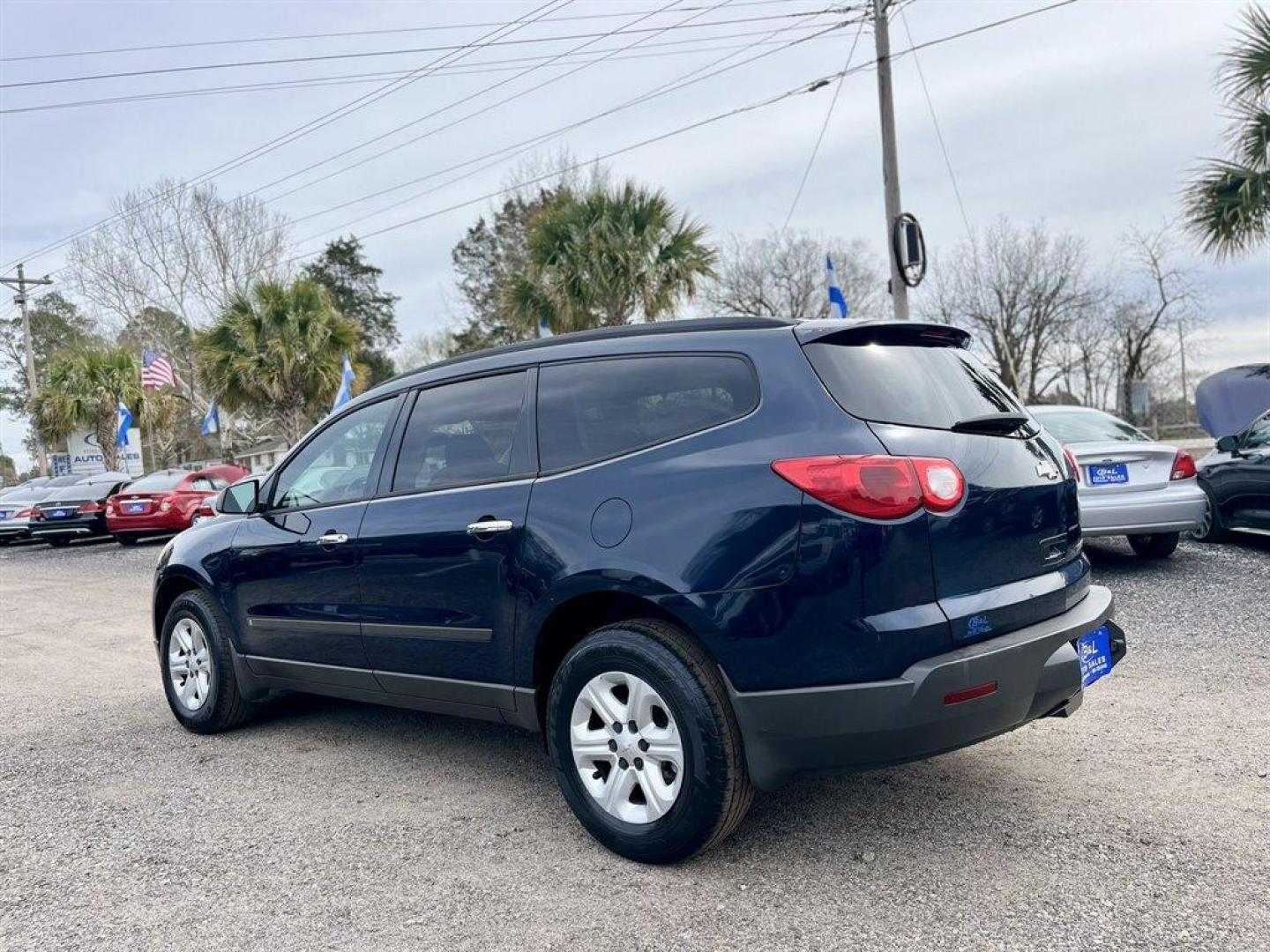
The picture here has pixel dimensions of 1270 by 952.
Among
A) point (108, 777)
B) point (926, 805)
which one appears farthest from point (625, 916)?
point (108, 777)

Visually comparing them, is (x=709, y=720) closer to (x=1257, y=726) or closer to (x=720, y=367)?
(x=720, y=367)

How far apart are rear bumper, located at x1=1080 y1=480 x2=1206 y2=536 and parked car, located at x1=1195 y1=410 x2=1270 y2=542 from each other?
2.98 ft

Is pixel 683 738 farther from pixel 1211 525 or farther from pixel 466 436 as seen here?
pixel 1211 525

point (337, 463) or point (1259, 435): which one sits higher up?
point (337, 463)

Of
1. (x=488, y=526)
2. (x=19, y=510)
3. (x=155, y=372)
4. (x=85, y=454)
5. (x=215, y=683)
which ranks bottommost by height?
(x=215, y=683)

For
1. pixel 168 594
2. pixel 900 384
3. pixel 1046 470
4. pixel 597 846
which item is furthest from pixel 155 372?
pixel 1046 470

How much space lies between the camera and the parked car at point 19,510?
21125mm

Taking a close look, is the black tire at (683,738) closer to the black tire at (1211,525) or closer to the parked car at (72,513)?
the black tire at (1211,525)

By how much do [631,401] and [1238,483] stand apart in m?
7.21

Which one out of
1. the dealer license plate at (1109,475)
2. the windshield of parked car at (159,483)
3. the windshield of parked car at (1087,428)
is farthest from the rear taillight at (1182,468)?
the windshield of parked car at (159,483)

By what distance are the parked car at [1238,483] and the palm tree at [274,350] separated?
60.1 feet

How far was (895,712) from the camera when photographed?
9.41 feet

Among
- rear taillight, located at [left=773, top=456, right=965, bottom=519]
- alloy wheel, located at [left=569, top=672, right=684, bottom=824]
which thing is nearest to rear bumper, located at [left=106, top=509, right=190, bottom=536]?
alloy wheel, located at [left=569, top=672, right=684, bottom=824]

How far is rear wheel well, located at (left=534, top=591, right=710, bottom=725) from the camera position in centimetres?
332
